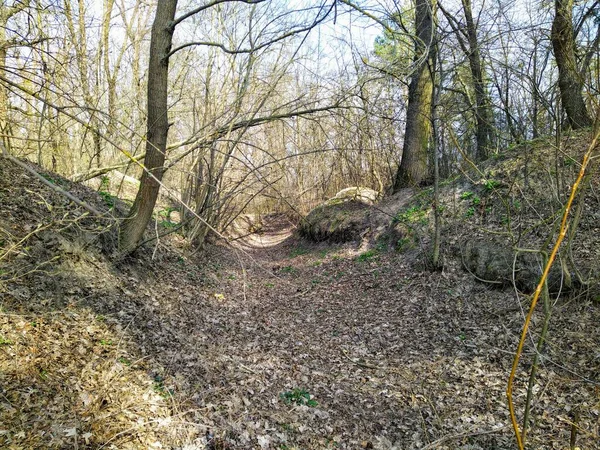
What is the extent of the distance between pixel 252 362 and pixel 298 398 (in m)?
0.81

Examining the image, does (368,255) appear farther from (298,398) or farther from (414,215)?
(298,398)

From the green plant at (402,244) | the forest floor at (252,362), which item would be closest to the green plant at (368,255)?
the green plant at (402,244)

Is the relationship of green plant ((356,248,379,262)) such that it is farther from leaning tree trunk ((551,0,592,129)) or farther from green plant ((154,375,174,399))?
green plant ((154,375,174,399))

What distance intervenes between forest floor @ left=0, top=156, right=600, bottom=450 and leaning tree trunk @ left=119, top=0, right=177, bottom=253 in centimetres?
54

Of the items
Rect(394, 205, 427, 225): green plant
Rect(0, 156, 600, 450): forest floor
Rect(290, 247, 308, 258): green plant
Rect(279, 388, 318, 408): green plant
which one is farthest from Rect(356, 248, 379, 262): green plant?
Rect(279, 388, 318, 408): green plant

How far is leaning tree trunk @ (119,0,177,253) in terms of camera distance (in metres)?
4.63

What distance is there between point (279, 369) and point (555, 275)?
385 centimetres

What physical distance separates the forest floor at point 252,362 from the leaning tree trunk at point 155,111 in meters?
0.54

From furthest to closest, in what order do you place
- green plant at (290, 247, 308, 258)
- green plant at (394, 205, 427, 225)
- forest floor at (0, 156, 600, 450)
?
green plant at (290, 247, 308, 258)
green plant at (394, 205, 427, 225)
forest floor at (0, 156, 600, 450)

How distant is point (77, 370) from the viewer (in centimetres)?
311

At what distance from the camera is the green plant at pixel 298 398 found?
12.1ft

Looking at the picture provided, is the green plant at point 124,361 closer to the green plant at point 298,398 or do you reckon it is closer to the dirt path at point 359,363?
the dirt path at point 359,363

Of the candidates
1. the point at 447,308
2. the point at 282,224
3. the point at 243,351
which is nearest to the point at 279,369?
the point at 243,351

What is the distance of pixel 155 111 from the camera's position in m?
4.74
